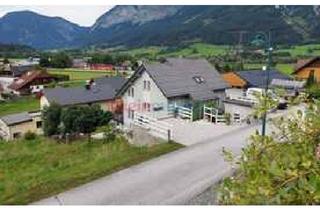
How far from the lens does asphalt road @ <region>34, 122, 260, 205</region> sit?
687 centimetres

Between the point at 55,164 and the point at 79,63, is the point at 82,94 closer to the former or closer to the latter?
the point at 79,63

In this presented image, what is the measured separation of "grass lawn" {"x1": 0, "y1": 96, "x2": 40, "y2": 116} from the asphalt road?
16.3m

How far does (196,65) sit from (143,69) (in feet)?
6.88

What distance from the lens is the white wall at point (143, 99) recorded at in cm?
1570

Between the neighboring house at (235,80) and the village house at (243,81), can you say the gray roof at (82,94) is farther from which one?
the village house at (243,81)

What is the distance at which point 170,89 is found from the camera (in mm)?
15867

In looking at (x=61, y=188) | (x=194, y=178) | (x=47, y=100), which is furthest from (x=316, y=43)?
(x=47, y=100)

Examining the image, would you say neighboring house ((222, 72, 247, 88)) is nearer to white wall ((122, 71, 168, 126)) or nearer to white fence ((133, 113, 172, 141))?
white wall ((122, 71, 168, 126))

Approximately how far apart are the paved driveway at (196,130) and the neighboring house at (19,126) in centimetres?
1007

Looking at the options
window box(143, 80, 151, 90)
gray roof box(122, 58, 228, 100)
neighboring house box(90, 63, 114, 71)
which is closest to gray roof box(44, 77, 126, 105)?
gray roof box(122, 58, 228, 100)

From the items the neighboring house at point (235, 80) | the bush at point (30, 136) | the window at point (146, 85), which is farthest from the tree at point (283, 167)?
the bush at point (30, 136)

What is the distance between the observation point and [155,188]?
7.31m

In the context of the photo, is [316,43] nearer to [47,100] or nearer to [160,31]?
[160,31]

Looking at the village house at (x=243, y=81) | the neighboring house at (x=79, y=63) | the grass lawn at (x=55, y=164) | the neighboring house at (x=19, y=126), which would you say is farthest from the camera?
the neighboring house at (x=19, y=126)
